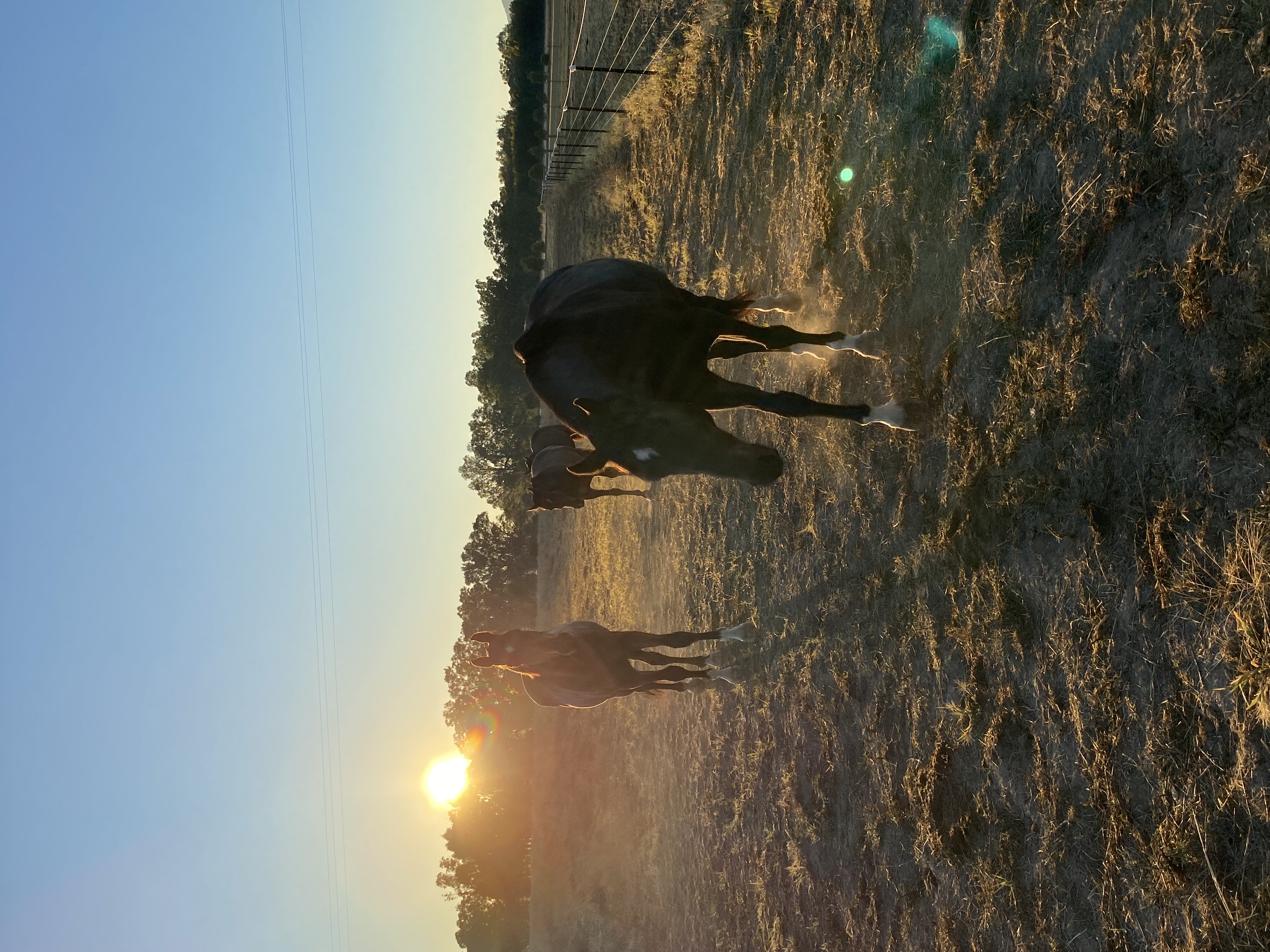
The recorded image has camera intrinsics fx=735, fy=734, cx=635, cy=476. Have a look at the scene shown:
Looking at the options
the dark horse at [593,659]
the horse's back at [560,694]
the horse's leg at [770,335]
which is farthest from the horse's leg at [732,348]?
the horse's back at [560,694]

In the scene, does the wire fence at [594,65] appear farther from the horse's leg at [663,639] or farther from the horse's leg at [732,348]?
the horse's leg at [663,639]

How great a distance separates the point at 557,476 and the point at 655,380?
13.1 ft

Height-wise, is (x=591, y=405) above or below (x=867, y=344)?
below

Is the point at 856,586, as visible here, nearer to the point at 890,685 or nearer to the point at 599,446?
the point at 890,685

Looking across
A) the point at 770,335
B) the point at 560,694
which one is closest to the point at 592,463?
the point at 770,335

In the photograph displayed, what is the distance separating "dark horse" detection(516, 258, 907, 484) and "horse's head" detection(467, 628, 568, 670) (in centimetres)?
368

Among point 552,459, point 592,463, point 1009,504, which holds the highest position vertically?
point 552,459

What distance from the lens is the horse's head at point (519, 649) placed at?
7.73 m

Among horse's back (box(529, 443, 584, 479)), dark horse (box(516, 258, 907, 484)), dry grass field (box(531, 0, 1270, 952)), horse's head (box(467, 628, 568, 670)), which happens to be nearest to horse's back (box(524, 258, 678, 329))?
dark horse (box(516, 258, 907, 484))

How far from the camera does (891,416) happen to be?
13.7ft

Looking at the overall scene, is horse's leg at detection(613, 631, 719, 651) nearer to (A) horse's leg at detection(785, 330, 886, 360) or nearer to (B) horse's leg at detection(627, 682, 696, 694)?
(B) horse's leg at detection(627, 682, 696, 694)

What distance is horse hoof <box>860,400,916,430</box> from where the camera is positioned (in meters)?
4.16

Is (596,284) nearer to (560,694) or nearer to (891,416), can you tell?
(891,416)

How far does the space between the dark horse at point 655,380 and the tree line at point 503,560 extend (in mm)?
20835
